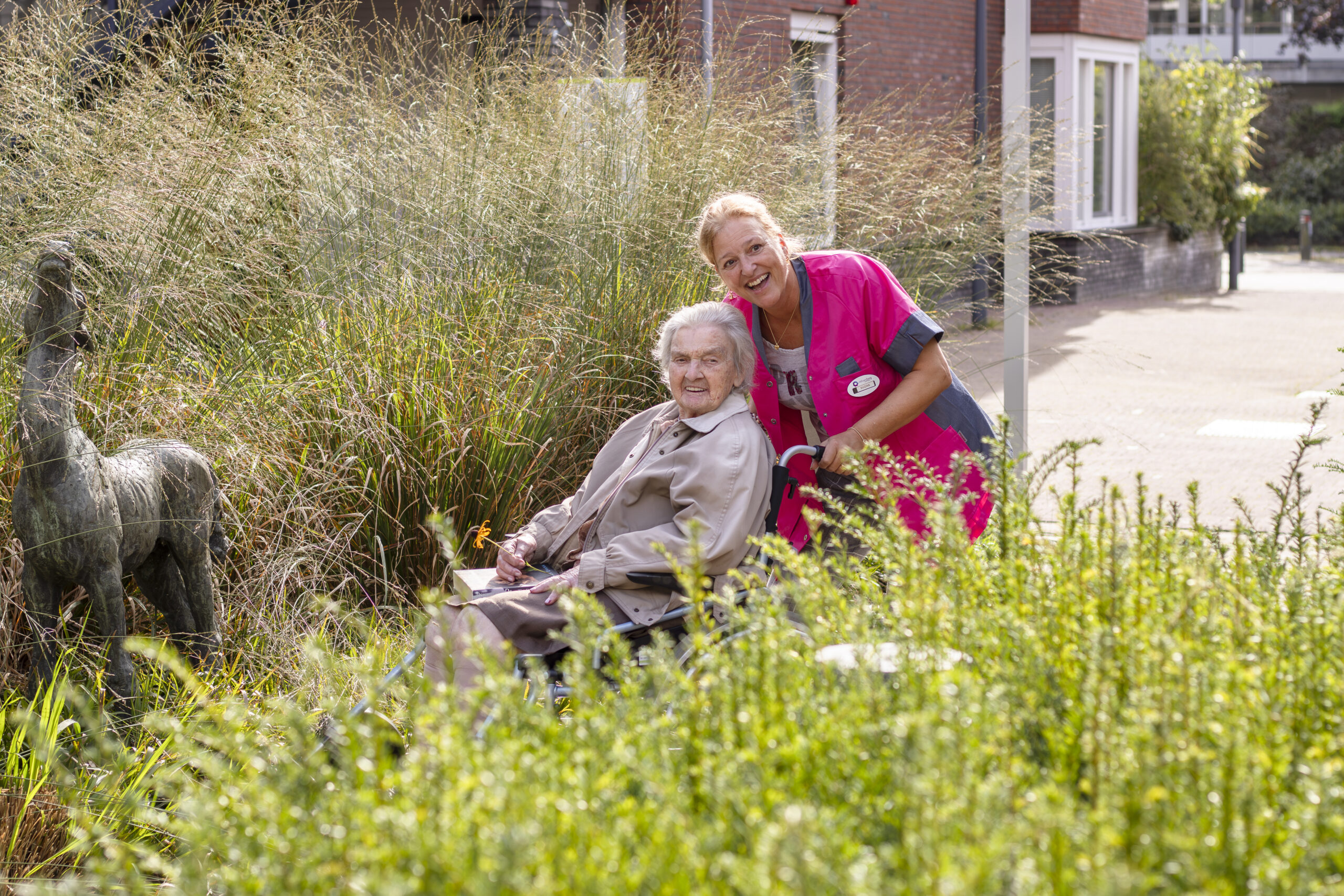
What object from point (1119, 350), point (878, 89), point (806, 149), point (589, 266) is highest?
point (878, 89)

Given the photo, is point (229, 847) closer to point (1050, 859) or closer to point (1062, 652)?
point (1050, 859)

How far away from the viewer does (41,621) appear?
3426 millimetres

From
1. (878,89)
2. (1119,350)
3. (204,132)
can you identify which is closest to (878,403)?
(204,132)

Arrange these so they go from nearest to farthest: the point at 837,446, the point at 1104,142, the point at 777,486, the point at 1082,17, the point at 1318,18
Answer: the point at 777,486 < the point at 837,446 < the point at 1082,17 < the point at 1104,142 < the point at 1318,18

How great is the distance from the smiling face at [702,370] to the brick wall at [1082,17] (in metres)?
16.0

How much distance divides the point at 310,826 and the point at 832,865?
0.67 meters

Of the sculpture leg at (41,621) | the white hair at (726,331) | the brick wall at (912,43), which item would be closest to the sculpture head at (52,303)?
the sculpture leg at (41,621)

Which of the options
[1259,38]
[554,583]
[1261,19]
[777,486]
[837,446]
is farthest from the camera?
[1261,19]

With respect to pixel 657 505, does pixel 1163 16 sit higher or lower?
higher

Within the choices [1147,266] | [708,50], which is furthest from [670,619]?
[1147,266]

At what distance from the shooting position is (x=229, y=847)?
1.65 metres

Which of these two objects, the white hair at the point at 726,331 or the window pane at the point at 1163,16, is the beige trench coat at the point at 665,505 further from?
the window pane at the point at 1163,16

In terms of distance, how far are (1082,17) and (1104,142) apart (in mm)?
2050

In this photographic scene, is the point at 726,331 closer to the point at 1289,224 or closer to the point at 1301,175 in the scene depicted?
the point at 1289,224
